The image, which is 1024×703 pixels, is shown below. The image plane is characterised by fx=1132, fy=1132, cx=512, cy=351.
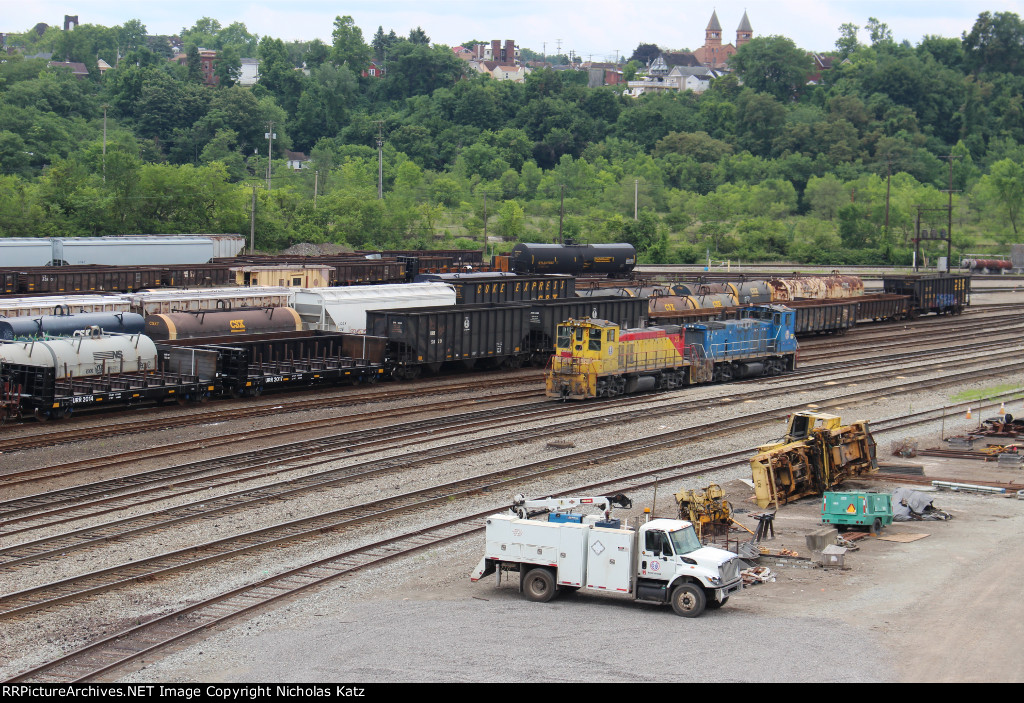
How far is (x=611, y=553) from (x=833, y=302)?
49.0 metres

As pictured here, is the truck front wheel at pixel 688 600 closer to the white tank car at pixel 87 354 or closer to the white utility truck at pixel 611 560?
the white utility truck at pixel 611 560

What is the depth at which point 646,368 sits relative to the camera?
40594mm

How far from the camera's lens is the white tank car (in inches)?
1299

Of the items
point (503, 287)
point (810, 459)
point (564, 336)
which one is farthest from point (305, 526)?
point (503, 287)

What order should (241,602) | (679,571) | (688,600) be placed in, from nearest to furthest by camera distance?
(688,600) → (679,571) → (241,602)

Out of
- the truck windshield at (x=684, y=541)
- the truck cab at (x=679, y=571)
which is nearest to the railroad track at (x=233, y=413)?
the truck cab at (x=679, y=571)

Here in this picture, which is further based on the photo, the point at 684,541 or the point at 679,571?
the point at 684,541

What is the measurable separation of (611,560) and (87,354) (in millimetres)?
22219

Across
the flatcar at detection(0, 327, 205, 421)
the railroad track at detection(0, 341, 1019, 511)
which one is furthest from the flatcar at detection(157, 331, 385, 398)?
the railroad track at detection(0, 341, 1019, 511)

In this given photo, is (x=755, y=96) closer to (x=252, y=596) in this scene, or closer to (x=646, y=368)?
(x=646, y=368)

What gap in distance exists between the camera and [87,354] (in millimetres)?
34531

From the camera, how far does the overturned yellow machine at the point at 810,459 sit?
25.0 m

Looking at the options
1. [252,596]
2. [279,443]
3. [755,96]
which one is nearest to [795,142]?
[755,96]

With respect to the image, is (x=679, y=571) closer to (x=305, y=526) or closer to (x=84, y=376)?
(x=305, y=526)
